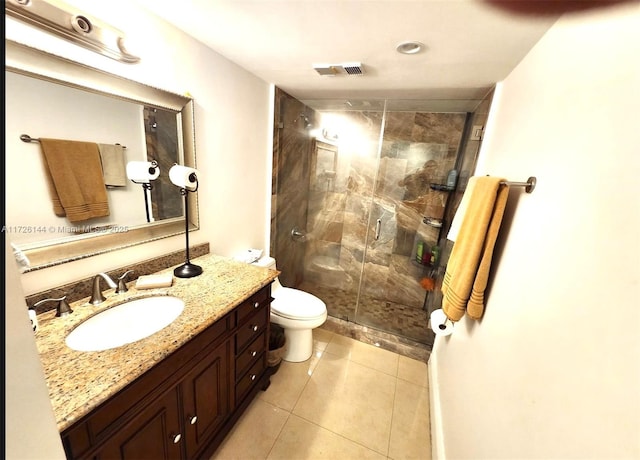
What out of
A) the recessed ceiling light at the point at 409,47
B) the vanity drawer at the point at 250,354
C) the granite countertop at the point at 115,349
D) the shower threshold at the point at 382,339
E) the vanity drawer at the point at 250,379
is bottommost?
the shower threshold at the point at 382,339

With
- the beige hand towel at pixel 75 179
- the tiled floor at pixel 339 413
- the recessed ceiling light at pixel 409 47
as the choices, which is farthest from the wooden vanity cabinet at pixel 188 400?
the recessed ceiling light at pixel 409 47

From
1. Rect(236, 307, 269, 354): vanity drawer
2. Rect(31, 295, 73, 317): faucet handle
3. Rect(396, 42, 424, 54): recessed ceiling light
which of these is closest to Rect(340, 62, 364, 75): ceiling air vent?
Rect(396, 42, 424, 54): recessed ceiling light

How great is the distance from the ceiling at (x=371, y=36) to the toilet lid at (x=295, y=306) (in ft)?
5.54

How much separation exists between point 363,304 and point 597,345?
2.36 m

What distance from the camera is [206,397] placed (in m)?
1.18

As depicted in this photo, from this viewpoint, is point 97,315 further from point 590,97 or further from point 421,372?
point 421,372

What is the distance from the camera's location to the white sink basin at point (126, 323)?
Answer: 98 centimetres

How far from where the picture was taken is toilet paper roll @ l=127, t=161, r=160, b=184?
1222mm

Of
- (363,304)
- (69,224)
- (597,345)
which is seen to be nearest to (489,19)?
(597,345)

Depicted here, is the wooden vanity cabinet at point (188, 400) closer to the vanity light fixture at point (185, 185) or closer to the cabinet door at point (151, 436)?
the cabinet door at point (151, 436)

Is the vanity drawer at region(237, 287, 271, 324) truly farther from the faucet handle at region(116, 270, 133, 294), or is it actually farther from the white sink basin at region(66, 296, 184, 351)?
the faucet handle at region(116, 270, 133, 294)

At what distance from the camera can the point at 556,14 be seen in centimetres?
92

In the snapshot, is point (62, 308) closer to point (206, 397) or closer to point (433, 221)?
point (206, 397)

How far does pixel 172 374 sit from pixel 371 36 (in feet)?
5.60
